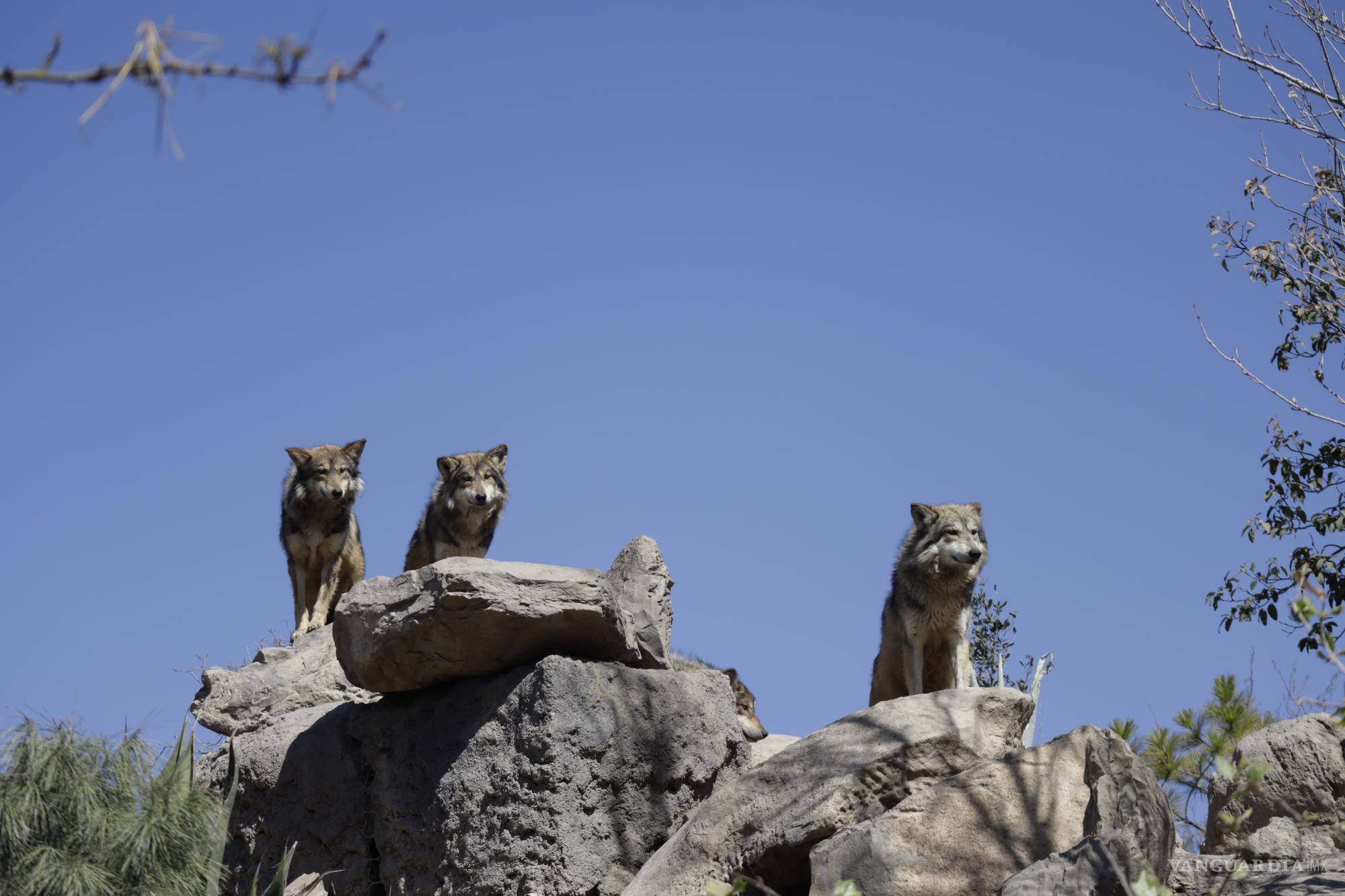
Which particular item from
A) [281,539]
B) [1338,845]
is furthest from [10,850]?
[1338,845]

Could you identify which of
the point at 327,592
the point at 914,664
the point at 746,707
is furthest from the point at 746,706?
the point at 327,592

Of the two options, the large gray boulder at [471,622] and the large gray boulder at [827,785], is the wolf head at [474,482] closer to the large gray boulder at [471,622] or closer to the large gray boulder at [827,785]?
the large gray boulder at [471,622]

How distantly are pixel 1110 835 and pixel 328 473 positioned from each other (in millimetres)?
10439

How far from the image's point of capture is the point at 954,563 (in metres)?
12.7

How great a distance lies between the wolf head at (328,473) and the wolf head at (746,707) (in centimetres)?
488

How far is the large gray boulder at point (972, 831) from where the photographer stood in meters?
8.19

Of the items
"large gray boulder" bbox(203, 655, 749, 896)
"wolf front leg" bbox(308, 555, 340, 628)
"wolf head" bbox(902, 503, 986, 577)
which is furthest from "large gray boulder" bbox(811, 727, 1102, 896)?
"wolf front leg" bbox(308, 555, 340, 628)

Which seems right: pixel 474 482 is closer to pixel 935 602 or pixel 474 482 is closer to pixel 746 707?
pixel 746 707

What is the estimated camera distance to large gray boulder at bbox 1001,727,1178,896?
725 cm

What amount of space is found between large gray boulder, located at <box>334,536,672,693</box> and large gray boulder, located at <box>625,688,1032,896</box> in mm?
1813

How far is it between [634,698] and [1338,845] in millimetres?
5374

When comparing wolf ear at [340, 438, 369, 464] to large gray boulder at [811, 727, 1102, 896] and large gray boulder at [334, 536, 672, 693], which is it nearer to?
large gray boulder at [334, 536, 672, 693]

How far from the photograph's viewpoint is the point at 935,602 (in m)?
12.7

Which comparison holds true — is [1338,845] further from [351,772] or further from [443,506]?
[443,506]
